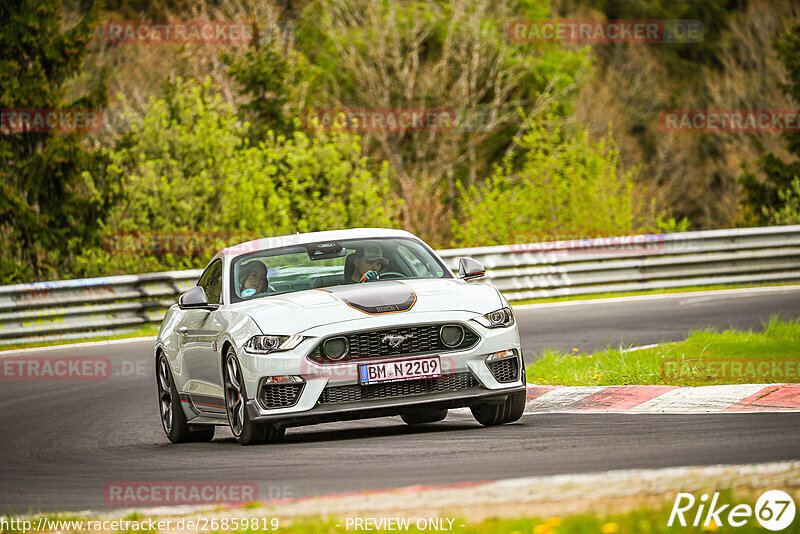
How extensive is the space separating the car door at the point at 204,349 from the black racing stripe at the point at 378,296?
3.10 ft

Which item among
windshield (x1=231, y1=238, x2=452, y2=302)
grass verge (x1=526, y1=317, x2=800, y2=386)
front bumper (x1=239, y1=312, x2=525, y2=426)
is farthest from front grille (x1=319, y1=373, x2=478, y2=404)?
grass verge (x1=526, y1=317, x2=800, y2=386)

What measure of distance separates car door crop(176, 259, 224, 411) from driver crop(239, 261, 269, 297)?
9.0 inches

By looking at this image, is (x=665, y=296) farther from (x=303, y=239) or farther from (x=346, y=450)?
(x=346, y=450)

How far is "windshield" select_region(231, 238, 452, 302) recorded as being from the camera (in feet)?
33.2

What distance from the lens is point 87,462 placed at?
9289mm

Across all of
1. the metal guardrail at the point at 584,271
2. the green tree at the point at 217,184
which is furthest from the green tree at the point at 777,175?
the green tree at the point at 217,184

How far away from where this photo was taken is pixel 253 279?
33.3ft

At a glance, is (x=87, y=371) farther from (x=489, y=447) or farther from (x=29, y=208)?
(x=29, y=208)

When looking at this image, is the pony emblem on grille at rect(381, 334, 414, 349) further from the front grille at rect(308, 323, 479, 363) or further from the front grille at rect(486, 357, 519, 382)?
the front grille at rect(486, 357, 519, 382)

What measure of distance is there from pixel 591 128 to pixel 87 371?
4678 centimetres

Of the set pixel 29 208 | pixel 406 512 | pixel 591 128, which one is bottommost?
pixel 591 128

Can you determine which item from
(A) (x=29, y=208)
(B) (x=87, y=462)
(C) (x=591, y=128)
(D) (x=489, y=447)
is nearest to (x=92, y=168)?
(A) (x=29, y=208)

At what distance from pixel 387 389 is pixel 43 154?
61.9 ft

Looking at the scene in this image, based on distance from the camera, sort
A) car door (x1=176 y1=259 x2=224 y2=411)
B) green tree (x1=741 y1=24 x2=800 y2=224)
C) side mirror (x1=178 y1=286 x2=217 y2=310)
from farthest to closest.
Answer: green tree (x1=741 y1=24 x2=800 y2=224), side mirror (x1=178 y1=286 x2=217 y2=310), car door (x1=176 y1=259 x2=224 y2=411)
